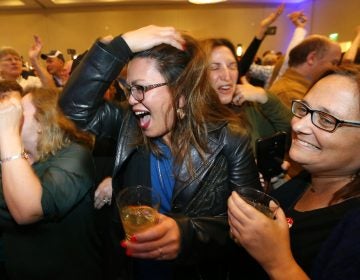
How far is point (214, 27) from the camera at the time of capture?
408 inches

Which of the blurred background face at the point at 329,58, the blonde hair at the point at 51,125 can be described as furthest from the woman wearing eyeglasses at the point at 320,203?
the blurred background face at the point at 329,58

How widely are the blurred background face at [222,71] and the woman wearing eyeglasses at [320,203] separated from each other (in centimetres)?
79

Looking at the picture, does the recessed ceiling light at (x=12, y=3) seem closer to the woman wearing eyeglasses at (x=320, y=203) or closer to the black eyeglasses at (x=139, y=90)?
the black eyeglasses at (x=139, y=90)

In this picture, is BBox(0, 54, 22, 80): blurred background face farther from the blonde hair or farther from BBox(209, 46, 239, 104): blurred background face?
BBox(209, 46, 239, 104): blurred background face

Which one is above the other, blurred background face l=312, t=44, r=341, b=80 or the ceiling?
the ceiling

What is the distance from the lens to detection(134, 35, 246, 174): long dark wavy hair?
130 cm

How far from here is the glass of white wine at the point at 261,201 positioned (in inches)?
35.4

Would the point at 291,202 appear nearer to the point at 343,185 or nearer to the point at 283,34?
the point at 343,185

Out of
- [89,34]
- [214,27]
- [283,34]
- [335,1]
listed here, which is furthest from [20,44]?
[335,1]

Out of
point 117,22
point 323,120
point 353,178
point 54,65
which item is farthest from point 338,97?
point 117,22

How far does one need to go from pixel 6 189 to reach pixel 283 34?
36.9 feet

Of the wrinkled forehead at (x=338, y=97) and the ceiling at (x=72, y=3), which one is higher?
the ceiling at (x=72, y=3)

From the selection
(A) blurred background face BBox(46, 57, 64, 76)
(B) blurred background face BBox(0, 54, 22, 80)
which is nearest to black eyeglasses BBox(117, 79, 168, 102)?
(B) blurred background face BBox(0, 54, 22, 80)

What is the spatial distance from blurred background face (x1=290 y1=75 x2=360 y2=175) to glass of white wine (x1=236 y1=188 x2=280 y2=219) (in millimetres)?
252
